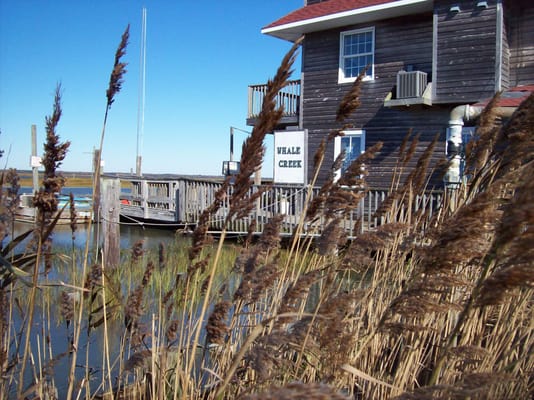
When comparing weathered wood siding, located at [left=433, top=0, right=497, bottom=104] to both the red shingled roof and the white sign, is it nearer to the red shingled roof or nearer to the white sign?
the red shingled roof

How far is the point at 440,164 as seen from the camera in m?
3.71

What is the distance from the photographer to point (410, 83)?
13852 millimetres

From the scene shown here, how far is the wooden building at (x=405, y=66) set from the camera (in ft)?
43.0

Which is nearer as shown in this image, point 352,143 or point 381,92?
point 381,92

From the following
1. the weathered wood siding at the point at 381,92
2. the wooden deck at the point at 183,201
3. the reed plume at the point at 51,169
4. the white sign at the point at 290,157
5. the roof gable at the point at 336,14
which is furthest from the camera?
the white sign at the point at 290,157

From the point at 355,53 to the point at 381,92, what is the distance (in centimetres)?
147

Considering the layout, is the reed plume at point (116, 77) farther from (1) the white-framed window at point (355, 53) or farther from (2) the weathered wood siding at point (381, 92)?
(1) the white-framed window at point (355, 53)

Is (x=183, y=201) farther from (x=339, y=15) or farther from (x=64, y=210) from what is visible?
(x=339, y=15)

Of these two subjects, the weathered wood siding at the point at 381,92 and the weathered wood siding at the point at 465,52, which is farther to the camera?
the weathered wood siding at the point at 381,92

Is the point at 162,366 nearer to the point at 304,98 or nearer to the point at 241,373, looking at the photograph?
the point at 241,373

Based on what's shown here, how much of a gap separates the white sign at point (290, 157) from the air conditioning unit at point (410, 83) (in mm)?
3216

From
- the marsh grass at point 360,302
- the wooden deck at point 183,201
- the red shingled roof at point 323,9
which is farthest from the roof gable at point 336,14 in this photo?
the marsh grass at point 360,302

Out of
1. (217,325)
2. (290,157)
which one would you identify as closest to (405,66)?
(290,157)

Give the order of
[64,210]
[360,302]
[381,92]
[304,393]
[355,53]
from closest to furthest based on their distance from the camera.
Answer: [304,393] < [360,302] < [64,210] < [381,92] < [355,53]
